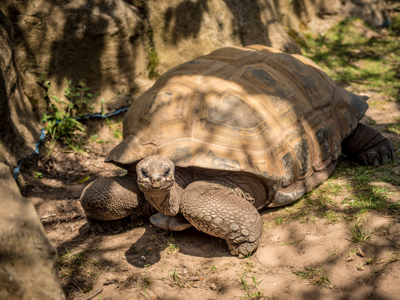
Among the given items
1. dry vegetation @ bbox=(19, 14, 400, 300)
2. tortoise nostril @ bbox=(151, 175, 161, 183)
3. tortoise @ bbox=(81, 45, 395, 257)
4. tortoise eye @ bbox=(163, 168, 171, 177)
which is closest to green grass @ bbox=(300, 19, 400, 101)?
dry vegetation @ bbox=(19, 14, 400, 300)

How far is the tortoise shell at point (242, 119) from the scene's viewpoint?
274 centimetres

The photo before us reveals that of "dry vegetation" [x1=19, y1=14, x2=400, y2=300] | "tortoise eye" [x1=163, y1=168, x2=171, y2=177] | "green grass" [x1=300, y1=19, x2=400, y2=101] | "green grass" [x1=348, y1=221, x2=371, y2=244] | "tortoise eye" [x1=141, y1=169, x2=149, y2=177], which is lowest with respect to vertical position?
"green grass" [x1=300, y1=19, x2=400, y2=101]

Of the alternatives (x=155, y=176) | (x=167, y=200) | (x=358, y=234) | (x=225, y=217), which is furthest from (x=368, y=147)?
(x=155, y=176)

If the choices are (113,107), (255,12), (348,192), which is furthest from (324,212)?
(255,12)

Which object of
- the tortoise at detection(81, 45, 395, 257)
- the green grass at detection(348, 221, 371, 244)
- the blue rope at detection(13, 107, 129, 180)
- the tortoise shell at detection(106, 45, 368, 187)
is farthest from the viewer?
the blue rope at detection(13, 107, 129, 180)

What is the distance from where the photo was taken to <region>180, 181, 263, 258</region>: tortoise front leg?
2.51 meters

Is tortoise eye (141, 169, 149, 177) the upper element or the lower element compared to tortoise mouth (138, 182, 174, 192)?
upper

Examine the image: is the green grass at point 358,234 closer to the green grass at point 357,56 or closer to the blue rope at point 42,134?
the blue rope at point 42,134

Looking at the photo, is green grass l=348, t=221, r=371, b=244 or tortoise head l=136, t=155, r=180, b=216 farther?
green grass l=348, t=221, r=371, b=244

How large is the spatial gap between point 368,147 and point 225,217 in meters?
1.96

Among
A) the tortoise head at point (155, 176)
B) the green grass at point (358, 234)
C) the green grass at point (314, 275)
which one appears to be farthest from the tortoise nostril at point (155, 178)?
the green grass at point (358, 234)

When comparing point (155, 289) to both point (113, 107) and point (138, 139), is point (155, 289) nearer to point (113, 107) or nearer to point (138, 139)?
point (138, 139)

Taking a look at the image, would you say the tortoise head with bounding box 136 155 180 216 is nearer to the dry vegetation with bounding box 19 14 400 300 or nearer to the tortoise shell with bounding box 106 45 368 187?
the tortoise shell with bounding box 106 45 368 187

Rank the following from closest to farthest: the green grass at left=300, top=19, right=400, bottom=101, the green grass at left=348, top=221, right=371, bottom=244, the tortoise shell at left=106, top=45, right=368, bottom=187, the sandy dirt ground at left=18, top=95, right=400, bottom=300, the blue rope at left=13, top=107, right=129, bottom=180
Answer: the sandy dirt ground at left=18, top=95, right=400, bottom=300 → the green grass at left=348, top=221, right=371, bottom=244 → the tortoise shell at left=106, top=45, right=368, bottom=187 → the blue rope at left=13, top=107, right=129, bottom=180 → the green grass at left=300, top=19, right=400, bottom=101
